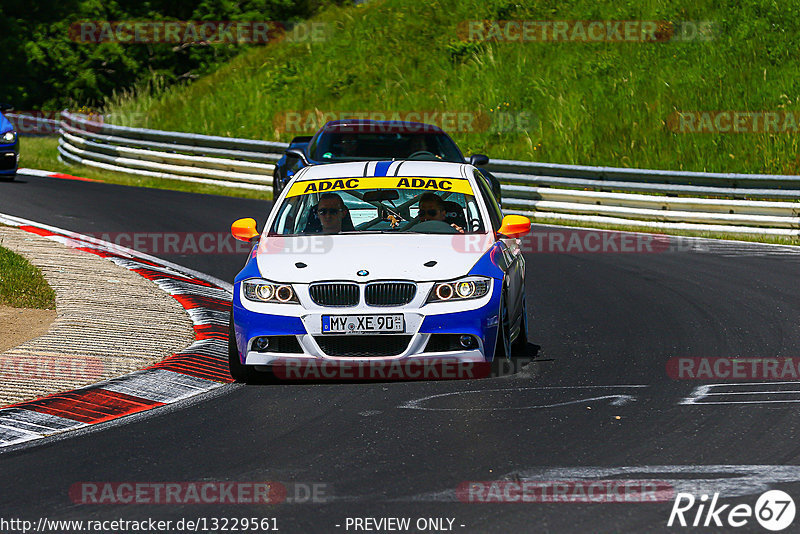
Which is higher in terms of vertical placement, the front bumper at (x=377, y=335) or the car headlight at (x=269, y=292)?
the car headlight at (x=269, y=292)

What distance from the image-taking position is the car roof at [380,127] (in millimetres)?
17438

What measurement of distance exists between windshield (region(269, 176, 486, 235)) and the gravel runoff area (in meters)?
A: 1.38

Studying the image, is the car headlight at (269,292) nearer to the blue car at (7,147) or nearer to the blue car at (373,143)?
the blue car at (373,143)

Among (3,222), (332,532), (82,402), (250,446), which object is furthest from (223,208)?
(332,532)

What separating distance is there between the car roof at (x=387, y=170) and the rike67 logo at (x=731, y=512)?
4847 mm

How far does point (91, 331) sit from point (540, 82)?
20.1 m

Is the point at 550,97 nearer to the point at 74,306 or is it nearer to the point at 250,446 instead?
the point at 74,306

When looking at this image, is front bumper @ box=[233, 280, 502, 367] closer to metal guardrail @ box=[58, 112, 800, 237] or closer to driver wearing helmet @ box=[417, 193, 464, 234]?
driver wearing helmet @ box=[417, 193, 464, 234]

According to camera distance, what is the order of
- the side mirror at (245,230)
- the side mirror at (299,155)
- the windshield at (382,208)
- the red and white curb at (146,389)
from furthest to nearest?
the side mirror at (299,155) → the windshield at (382,208) → the side mirror at (245,230) → the red and white curb at (146,389)

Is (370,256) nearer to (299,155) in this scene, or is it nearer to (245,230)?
(245,230)

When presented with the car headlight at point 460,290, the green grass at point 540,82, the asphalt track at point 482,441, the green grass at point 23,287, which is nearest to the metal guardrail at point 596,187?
the green grass at point 540,82

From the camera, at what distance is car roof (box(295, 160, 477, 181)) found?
33.5 feet

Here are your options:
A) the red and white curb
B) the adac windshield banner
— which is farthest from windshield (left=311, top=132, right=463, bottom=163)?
the adac windshield banner

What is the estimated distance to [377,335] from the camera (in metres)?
8.49
